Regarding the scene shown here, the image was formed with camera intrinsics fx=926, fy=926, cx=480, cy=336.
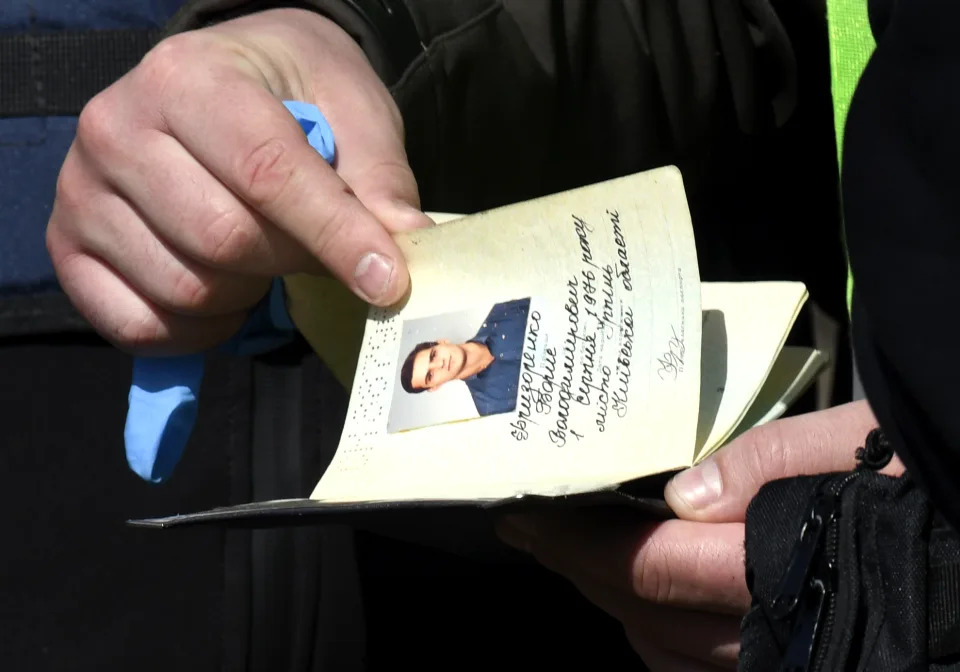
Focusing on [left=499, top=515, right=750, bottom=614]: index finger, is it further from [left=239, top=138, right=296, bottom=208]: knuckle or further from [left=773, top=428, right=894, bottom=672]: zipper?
[left=239, top=138, right=296, bottom=208]: knuckle

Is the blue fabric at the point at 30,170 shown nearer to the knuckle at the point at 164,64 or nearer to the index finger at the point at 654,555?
the knuckle at the point at 164,64

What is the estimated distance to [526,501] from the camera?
44 cm

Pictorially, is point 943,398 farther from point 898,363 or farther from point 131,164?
point 131,164

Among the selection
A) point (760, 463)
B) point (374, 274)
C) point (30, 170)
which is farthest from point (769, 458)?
point (30, 170)

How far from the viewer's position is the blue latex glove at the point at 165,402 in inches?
24.0

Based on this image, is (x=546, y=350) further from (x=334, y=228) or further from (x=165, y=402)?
(x=165, y=402)

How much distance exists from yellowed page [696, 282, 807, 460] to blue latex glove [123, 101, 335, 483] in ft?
0.93

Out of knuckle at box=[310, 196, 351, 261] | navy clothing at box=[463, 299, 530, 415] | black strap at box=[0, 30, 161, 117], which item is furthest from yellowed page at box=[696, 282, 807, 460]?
black strap at box=[0, 30, 161, 117]

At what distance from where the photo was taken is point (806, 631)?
16.3 inches

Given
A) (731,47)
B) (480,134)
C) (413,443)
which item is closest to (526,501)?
(413,443)

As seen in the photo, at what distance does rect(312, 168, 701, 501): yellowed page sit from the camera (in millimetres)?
512

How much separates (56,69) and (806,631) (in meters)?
0.67

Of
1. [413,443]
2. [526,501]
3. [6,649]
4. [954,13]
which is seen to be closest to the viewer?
[954,13]

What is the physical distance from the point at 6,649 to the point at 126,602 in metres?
0.09
